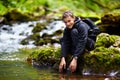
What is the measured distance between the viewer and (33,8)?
2783 cm

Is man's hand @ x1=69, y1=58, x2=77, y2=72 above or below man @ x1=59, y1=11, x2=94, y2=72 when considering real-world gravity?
below

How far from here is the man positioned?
308 inches

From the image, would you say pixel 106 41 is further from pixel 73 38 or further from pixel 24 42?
pixel 24 42

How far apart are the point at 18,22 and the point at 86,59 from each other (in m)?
14.7

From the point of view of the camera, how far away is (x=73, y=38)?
8023mm

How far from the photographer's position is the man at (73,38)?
7824mm

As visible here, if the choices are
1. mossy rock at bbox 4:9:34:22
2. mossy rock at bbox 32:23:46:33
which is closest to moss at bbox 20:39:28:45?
mossy rock at bbox 32:23:46:33

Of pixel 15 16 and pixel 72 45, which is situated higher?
pixel 72 45

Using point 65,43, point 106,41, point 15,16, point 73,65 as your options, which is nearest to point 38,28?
point 15,16

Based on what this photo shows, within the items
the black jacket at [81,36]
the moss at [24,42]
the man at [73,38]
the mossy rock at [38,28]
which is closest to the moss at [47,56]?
the man at [73,38]

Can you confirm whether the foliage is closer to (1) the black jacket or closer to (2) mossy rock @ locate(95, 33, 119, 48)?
(1) the black jacket

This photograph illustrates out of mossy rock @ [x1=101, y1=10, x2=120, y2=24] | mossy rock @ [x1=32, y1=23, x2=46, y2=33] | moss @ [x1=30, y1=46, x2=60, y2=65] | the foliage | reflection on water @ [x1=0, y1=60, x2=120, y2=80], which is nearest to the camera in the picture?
reflection on water @ [x1=0, y1=60, x2=120, y2=80]

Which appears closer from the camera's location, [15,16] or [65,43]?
[65,43]

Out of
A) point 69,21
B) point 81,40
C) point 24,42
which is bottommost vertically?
point 24,42
